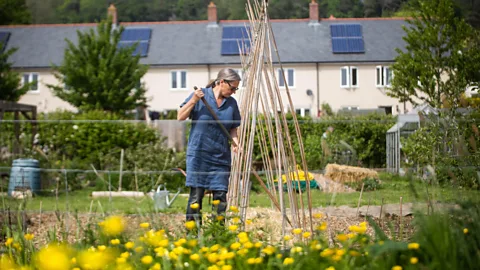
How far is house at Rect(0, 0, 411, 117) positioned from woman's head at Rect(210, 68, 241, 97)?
26396 millimetres

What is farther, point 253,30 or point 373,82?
point 373,82

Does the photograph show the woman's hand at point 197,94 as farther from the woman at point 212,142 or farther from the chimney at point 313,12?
the chimney at point 313,12

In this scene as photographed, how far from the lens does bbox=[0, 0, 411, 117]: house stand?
1267 inches

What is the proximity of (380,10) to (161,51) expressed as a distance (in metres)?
23.3

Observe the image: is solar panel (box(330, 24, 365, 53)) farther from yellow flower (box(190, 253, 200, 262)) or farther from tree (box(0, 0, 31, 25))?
yellow flower (box(190, 253, 200, 262))

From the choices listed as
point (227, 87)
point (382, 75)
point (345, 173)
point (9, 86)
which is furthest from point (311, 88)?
point (227, 87)

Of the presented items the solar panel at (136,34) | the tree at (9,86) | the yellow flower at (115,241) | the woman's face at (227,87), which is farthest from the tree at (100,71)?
the yellow flower at (115,241)

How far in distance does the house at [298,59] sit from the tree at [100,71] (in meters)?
6.94

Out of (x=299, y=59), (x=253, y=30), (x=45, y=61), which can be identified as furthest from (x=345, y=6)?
(x=253, y=30)

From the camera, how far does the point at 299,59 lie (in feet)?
105

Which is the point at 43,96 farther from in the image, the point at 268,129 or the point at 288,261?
the point at 288,261

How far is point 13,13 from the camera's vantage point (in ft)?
139

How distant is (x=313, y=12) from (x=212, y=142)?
29.5 meters

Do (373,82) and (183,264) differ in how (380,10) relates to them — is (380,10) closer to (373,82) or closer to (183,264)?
(183,264)
